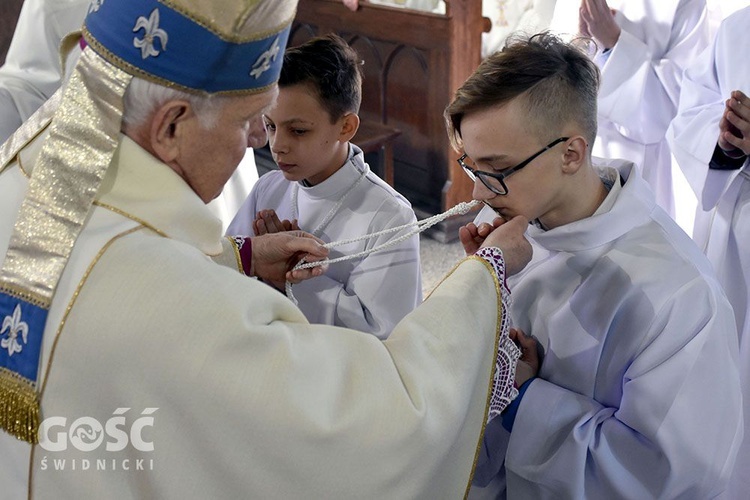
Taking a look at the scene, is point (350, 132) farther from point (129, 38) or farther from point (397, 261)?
point (129, 38)

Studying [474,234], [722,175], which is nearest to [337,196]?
[474,234]

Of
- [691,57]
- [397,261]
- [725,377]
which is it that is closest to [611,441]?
[725,377]

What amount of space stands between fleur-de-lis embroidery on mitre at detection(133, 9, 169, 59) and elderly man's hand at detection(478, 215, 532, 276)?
34.0 inches

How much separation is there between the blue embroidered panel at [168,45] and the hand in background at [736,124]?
2136 mm

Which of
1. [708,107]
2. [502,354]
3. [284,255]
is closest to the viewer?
[502,354]

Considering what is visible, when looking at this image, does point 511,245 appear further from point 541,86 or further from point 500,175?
point 541,86

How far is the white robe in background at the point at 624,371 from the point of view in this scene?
1940 mm

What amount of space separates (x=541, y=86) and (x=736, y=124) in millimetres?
1282

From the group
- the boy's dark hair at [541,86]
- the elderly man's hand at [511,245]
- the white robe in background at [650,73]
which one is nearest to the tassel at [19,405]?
the elderly man's hand at [511,245]

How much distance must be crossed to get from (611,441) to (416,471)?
65 cm

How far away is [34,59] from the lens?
4.34m

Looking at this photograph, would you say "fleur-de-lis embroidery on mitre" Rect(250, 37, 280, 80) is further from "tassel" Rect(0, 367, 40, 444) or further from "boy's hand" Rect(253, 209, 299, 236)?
"boy's hand" Rect(253, 209, 299, 236)

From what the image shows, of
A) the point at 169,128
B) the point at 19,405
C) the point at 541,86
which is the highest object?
the point at 169,128

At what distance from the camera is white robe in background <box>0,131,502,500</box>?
4.76 feet
